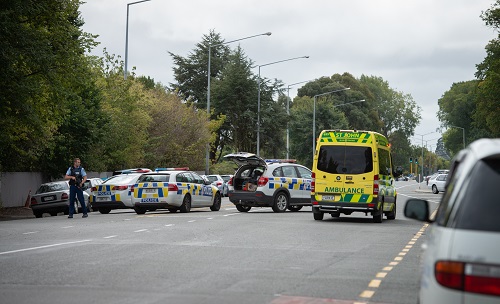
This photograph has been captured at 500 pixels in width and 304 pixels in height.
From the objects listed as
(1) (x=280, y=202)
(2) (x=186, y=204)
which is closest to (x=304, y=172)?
(1) (x=280, y=202)

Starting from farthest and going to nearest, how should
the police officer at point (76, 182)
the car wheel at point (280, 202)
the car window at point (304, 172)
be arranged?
the car window at point (304, 172) → the car wheel at point (280, 202) → the police officer at point (76, 182)

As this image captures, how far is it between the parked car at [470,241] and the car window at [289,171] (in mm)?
25535

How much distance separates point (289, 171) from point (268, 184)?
3.77 ft

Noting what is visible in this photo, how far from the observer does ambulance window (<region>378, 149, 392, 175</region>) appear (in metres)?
26.2

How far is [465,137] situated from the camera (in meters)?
123

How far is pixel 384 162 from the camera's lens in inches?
1065

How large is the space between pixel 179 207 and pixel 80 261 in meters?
17.5

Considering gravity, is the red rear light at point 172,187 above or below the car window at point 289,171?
below

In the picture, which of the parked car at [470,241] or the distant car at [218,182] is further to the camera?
the distant car at [218,182]

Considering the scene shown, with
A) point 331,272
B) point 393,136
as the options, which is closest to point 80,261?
point 331,272

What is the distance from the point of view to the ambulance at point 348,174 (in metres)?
25.3

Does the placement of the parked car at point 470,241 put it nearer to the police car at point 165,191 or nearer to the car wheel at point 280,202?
the police car at point 165,191

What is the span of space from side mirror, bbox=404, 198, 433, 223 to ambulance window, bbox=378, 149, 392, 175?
18993mm

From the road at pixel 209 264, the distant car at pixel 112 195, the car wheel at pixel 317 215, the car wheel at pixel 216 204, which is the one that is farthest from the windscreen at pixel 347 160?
the distant car at pixel 112 195
